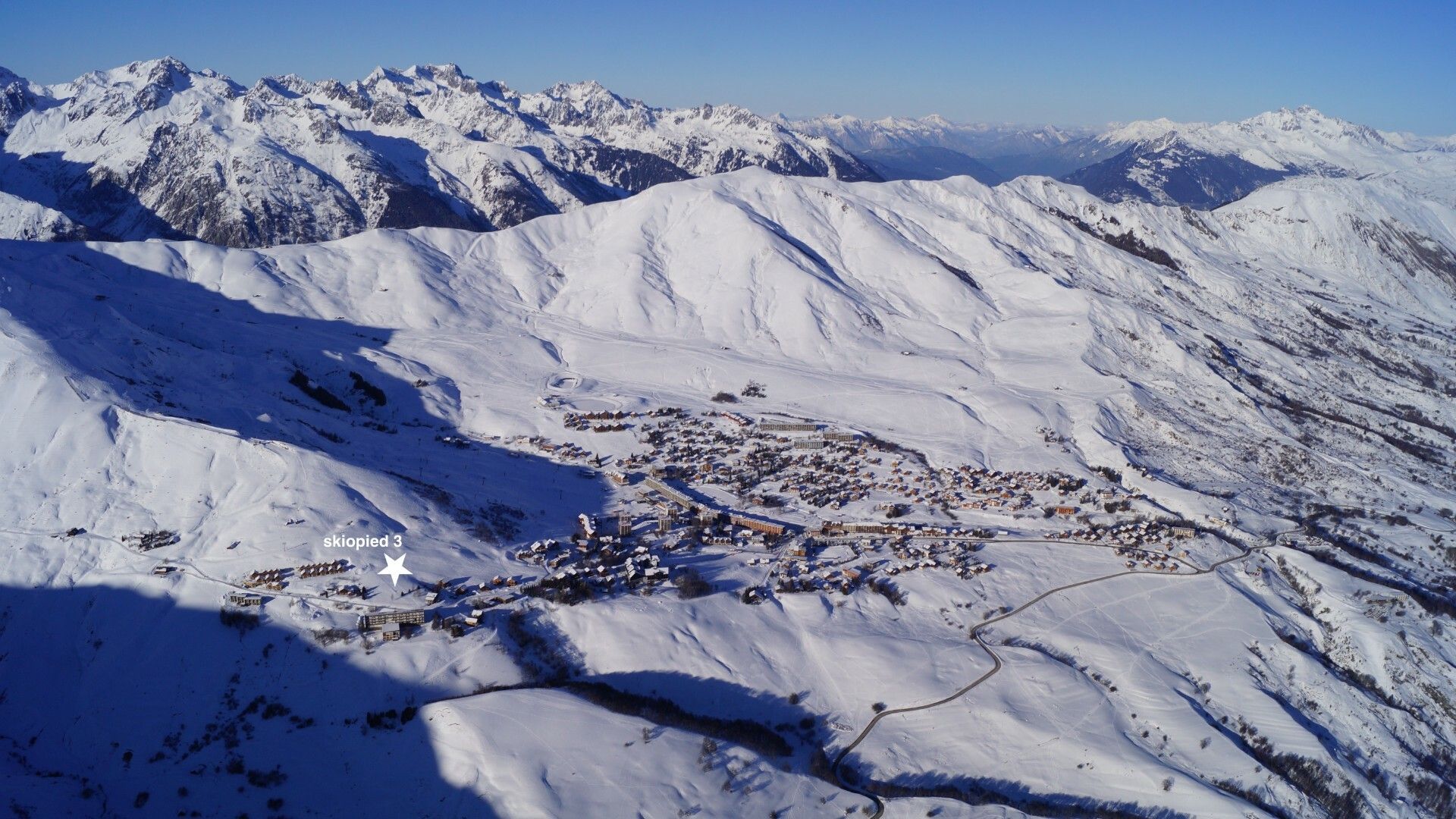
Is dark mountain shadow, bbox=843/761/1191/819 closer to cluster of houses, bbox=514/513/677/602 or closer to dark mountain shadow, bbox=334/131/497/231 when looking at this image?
cluster of houses, bbox=514/513/677/602

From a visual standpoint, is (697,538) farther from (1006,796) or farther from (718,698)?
(1006,796)

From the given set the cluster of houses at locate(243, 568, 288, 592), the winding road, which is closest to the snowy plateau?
the cluster of houses at locate(243, 568, 288, 592)

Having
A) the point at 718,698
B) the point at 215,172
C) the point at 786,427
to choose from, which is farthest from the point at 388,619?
the point at 215,172

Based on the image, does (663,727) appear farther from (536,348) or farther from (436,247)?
(436,247)

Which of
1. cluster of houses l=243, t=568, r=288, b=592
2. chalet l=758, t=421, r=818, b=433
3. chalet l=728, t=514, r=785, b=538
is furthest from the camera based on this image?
chalet l=758, t=421, r=818, b=433

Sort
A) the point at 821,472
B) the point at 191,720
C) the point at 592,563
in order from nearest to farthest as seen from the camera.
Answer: the point at 191,720
the point at 592,563
the point at 821,472

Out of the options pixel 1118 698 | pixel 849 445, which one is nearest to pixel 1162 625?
pixel 1118 698

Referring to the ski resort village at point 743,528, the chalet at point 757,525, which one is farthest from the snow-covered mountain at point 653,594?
the chalet at point 757,525
